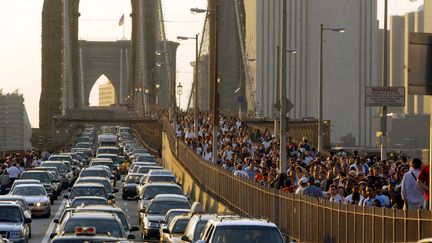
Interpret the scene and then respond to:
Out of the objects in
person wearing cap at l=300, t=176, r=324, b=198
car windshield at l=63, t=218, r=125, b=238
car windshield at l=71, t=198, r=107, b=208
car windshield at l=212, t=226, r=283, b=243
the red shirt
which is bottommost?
car windshield at l=71, t=198, r=107, b=208

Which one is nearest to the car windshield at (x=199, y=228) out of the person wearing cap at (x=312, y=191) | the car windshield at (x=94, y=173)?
the person wearing cap at (x=312, y=191)

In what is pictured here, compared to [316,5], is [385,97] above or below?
below

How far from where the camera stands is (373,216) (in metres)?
21.5

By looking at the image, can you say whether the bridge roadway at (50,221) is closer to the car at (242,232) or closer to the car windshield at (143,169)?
the car windshield at (143,169)

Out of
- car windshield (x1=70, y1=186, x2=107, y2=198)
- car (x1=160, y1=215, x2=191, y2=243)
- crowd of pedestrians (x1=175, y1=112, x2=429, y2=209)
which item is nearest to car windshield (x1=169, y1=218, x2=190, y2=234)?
car (x1=160, y1=215, x2=191, y2=243)

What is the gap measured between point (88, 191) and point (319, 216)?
1787 centimetres

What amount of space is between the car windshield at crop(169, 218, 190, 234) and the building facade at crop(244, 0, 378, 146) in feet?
396

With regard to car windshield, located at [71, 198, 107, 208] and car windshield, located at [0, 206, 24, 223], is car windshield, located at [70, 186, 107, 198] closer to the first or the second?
car windshield, located at [71, 198, 107, 208]

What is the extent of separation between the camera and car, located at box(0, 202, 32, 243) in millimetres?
31859

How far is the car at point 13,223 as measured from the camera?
105 ft

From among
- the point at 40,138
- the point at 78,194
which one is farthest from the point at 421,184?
the point at 40,138

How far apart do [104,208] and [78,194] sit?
41.7ft

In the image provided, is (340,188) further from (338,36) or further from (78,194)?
(338,36)

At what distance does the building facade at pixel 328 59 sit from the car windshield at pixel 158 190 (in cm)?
10648
